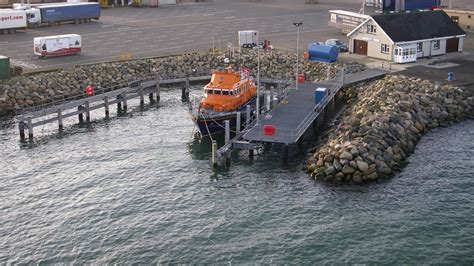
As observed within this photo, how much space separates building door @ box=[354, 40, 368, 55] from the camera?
8956 cm

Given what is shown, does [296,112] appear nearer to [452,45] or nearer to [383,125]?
[383,125]

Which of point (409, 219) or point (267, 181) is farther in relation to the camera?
point (267, 181)

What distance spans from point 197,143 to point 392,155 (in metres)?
18.0

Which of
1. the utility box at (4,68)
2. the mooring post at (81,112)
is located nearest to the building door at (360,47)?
the mooring post at (81,112)

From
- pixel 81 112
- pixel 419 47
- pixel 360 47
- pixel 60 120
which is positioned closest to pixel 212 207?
pixel 60 120

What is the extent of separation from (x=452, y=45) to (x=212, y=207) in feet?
179

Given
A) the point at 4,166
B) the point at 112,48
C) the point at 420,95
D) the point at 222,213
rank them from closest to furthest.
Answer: the point at 222,213 → the point at 4,166 → the point at 420,95 → the point at 112,48

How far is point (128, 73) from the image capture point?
271ft

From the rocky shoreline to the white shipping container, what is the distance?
→ 28303mm

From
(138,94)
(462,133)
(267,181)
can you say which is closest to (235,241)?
(267,181)

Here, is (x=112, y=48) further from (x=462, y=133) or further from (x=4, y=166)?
(x=462, y=133)

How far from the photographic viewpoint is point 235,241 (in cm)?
4328

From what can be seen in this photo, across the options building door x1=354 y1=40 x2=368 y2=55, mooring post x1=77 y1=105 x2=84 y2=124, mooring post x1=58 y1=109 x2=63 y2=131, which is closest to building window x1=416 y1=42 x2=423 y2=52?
building door x1=354 y1=40 x2=368 y2=55

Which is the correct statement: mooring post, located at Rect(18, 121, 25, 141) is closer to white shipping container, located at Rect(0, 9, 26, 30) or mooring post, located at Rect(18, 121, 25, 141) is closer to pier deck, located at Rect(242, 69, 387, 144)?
pier deck, located at Rect(242, 69, 387, 144)
